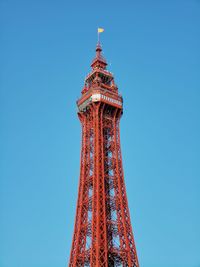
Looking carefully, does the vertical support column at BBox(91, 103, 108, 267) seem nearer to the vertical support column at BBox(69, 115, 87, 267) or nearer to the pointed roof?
the vertical support column at BBox(69, 115, 87, 267)

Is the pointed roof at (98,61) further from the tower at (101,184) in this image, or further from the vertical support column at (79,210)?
the vertical support column at (79,210)

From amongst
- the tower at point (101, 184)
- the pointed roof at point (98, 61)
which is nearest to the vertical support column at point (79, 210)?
the tower at point (101, 184)

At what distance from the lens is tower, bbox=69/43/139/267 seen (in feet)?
199

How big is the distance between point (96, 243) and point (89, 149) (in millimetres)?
15412

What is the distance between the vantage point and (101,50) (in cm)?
7981

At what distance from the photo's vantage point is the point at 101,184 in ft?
212

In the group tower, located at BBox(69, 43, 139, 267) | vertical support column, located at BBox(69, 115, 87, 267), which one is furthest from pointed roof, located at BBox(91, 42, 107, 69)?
vertical support column, located at BBox(69, 115, 87, 267)

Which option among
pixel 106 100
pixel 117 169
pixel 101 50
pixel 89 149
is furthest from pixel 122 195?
pixel 101 50

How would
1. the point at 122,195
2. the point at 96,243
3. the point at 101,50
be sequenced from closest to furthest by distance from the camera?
the point at 96,243 → the point at 122,195 → the point at 101,50

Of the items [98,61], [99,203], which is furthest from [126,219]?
[98,61]

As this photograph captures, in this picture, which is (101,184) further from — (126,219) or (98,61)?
(98,61)

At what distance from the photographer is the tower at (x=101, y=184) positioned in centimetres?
6069

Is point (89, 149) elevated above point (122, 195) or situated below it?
above

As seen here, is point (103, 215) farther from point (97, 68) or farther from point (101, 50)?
point (101, 50)
